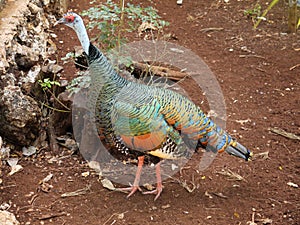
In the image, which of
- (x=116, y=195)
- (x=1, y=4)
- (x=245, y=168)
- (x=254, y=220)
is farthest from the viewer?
(x=1, y=4)

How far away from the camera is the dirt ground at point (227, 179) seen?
3.42 m

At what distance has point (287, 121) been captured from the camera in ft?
14.7

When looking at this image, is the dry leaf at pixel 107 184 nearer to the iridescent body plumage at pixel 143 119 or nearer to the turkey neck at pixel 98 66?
the iridescent body plumage at pixel 143 119

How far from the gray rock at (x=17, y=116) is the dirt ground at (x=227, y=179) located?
23 centimetres

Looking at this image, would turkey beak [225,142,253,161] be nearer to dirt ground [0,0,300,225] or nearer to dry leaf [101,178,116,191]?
dirt ground [0,0,300,225]

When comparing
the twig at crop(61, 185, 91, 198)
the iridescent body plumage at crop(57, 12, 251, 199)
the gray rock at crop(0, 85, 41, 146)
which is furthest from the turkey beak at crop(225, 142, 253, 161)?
the gray rock at crop(0, 85, 41, 146)

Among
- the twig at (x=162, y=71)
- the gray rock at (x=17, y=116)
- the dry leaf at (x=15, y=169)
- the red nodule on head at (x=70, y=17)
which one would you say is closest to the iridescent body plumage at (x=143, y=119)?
the red nodule on head at (x=70, y=17)

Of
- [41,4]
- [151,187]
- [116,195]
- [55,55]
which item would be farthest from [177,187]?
[41,4]

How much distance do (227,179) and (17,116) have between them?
6.12 ft

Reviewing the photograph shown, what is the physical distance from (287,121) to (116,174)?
5.86 feet

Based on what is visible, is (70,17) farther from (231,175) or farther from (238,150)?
(231,175)

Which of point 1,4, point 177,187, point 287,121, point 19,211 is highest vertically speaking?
point 1,4

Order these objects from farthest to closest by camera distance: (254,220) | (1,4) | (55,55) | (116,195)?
1. (55,55)
2. (1,4)
3. (116,195)
4. (254,220)

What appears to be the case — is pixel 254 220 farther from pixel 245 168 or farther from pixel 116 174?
pixel 116 174
